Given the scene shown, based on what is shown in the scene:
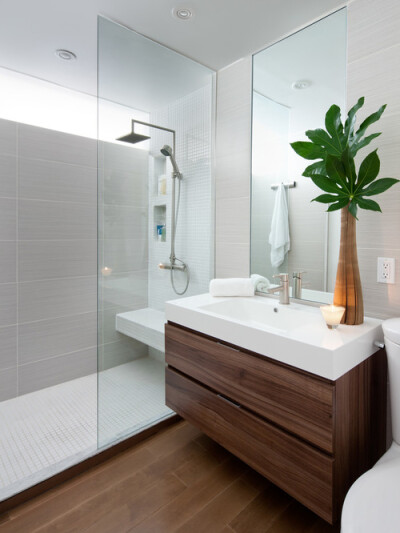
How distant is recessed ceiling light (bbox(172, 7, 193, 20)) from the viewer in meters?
1.66

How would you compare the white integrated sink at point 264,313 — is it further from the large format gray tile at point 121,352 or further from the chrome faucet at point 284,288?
the large format gray tile at point 121,352

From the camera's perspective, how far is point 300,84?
1773 millimetres

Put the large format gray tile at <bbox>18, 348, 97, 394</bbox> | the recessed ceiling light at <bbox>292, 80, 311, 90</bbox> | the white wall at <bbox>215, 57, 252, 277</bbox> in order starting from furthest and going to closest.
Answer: the large format gray tile at <bbox>18, 348, 97, 394</bbox>
the white wall at <bbox>215, 57, 252, 277</bbox>
the recessed ceiling light at <bbox>292, 80, 311, 90</bbox>

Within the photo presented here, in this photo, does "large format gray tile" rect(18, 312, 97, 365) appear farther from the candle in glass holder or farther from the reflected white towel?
the candle in glass holder

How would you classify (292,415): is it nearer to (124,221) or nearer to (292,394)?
(292,394)

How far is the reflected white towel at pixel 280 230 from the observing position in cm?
190

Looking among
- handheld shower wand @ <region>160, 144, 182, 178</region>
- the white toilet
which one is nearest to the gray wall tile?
handheld shower wand @ <region>160, 144, 182, 178</region>

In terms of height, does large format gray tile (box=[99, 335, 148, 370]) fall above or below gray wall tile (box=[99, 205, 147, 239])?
below

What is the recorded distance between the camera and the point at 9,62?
7.05 feet

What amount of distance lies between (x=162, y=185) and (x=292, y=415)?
4.70ft

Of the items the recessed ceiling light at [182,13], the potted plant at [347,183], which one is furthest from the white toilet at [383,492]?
the recessed ceiling light at [182,13]

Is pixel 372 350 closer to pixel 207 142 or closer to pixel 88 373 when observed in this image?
pixel 207 142

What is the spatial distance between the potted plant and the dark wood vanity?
10.8 inches

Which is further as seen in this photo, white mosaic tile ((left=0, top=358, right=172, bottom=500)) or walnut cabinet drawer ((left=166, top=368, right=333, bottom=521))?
white mosaic tile ((left=0, top=358, right=172, bottom=500))
